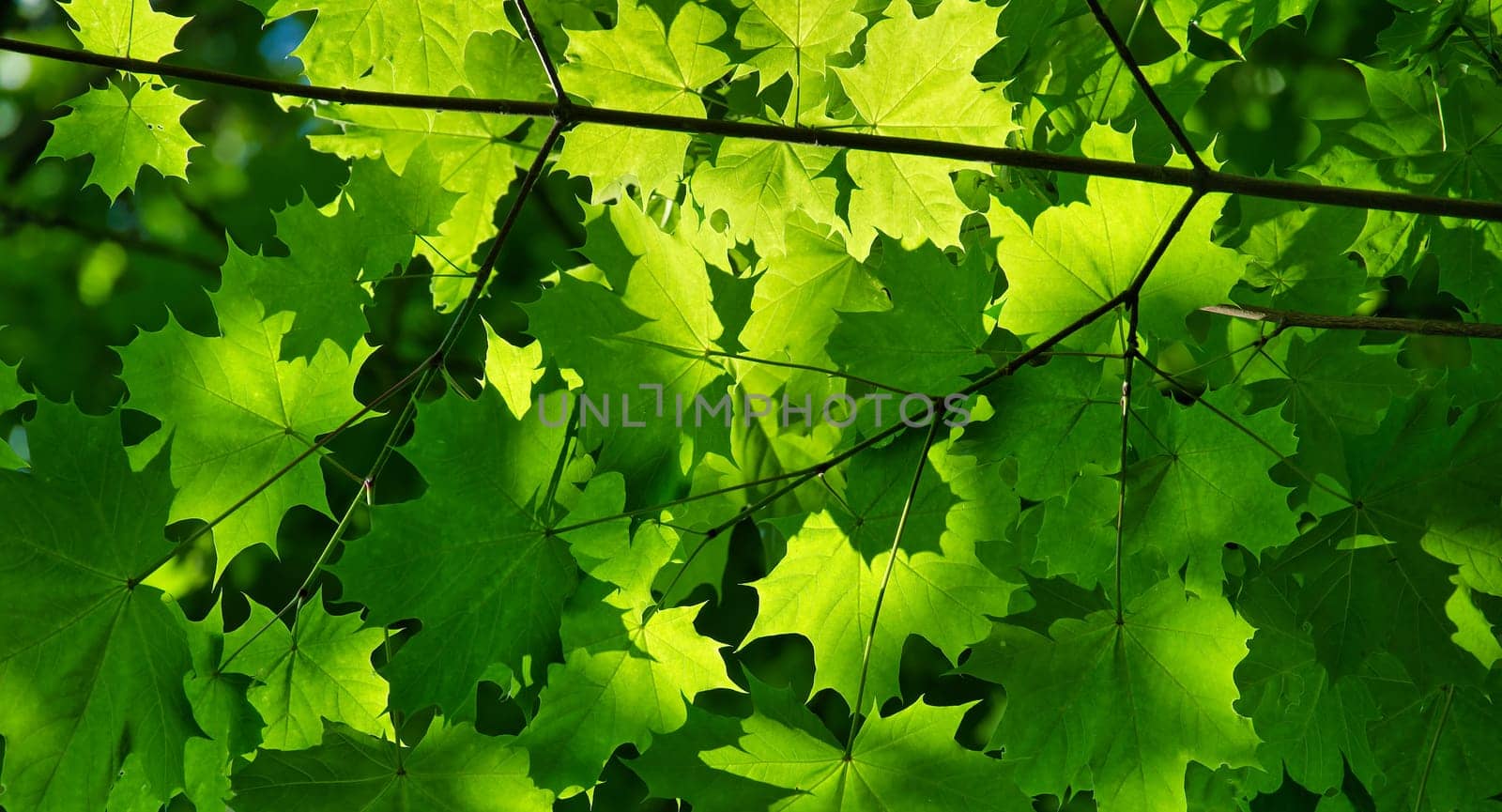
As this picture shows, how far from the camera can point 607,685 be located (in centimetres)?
112

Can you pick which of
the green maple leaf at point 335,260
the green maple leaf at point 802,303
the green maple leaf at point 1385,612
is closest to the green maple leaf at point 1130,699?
the green maple leaf at point 1385,612

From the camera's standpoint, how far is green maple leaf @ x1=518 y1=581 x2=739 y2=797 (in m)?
1.10

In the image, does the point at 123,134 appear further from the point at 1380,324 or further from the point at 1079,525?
the point at 1380,324

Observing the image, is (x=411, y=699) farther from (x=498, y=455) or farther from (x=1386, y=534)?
(x=1386, y=534)

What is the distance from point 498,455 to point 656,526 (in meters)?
0.17

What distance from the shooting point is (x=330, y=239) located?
1.33 metres

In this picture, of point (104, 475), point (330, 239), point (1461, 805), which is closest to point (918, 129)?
point (330, 239)

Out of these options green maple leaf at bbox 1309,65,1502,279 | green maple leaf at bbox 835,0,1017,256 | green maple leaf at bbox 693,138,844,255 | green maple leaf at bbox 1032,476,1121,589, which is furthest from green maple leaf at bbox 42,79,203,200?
green maple leaf at bbox 1309,65,1502,279

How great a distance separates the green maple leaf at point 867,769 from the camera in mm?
1037

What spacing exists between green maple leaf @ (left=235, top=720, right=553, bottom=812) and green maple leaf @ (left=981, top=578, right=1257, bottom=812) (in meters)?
0.51

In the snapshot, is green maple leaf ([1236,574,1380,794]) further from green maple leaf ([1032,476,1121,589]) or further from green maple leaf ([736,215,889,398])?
green maple leaf ([736,215,889,398])

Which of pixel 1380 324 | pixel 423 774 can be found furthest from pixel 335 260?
pixel 1380 324

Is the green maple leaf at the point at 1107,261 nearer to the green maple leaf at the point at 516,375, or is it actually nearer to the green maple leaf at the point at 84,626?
the green maple leaf at the point at 516,375

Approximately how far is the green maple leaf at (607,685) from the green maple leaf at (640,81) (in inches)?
17.8
